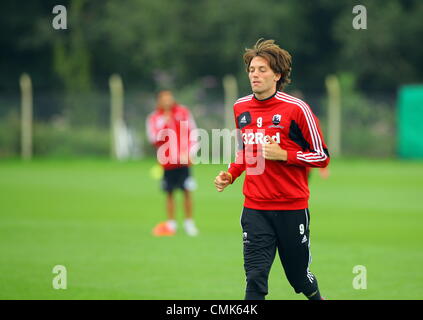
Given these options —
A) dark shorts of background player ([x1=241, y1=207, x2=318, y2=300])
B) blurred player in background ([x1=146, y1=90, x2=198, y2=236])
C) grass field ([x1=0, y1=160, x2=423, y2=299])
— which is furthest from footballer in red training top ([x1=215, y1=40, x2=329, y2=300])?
blurred player in background ([x1=146, y1=90, x2=198, y2=236])

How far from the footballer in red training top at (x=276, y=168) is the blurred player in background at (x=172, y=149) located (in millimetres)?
6758

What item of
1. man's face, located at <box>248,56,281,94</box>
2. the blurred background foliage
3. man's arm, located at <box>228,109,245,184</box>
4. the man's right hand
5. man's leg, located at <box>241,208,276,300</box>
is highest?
the blurred background foliage

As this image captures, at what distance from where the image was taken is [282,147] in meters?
7.49

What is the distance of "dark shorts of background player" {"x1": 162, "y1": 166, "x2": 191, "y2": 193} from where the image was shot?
14.5m

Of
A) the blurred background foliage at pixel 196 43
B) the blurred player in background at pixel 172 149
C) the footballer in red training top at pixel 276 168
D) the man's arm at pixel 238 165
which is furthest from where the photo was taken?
the blurred background foliage at pixel 196 43

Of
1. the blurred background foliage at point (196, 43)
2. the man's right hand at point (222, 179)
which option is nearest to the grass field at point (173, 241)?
the man's right hand at point (222, 179)

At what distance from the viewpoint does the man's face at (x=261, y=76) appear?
7410 mm

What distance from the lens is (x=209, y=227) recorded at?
1514 cm

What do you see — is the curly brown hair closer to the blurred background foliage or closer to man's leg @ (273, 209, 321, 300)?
man's leg @ (273, 209, 321, 300)

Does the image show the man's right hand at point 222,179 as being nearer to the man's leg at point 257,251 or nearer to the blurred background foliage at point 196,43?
the man's leg at point 257,251

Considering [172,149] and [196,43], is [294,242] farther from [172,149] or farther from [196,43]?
[196,43]

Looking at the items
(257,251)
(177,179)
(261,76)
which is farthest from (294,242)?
(177,179)

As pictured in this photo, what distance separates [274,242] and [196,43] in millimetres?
38625
